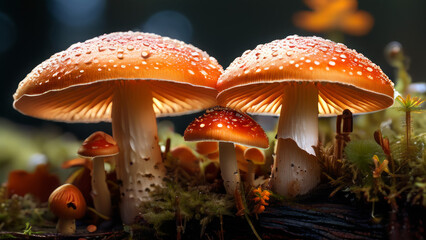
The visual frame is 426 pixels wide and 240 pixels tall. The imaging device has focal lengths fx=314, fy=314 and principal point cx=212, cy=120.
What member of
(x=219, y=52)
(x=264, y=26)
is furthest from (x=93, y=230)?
(x=264, y=26)

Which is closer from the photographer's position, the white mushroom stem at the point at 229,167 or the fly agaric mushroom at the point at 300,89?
the fly agaric mushroom at the point at 300,89

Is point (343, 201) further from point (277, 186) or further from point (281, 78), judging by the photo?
point (281, 78)

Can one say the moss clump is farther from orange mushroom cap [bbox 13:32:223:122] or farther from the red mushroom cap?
orange mushroom cap [bbox 13:32:223:122]

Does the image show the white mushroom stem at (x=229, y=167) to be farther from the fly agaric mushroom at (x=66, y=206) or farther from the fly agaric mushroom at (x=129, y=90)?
the fly agaric mushroom at (x=66, y=206)

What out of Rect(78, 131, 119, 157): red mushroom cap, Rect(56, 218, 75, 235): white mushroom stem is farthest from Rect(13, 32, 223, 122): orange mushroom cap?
Rect(56, 218, 75, 235): white mushroom stem

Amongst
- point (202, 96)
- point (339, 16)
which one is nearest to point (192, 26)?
point (339, 16)

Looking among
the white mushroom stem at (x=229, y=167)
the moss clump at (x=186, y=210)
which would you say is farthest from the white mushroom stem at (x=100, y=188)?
the white mushroom stem at (x=229, y=167)
